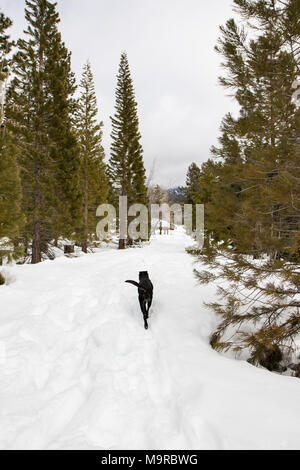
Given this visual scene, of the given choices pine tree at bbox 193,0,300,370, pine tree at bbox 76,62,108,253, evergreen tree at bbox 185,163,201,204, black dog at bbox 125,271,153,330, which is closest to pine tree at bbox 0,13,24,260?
black dog at bbox 125,271,153,330

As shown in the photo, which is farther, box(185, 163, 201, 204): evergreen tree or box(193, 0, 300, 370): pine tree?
box(185, 163, 201, 204): evergreen tree

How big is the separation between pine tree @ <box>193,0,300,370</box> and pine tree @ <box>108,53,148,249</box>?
61.1 feet

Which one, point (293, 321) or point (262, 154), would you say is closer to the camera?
point (293, 321)

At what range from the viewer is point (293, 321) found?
3.54 meters

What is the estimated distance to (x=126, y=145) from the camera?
75.0ft

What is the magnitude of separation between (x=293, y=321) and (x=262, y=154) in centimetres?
290

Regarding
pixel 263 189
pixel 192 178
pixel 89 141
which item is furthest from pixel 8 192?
pixel 192 178

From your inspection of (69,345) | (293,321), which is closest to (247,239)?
(293,321)

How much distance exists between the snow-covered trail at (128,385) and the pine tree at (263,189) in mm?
749

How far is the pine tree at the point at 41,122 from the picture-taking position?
1219 cm

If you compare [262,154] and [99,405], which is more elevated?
[262,154]

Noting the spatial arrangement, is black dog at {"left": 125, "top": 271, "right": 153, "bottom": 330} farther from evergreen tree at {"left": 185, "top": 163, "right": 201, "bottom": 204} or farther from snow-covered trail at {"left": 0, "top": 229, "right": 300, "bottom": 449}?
evergreen tree at {"left": 185, "top": 163, "right": 201, "bottom": 204}

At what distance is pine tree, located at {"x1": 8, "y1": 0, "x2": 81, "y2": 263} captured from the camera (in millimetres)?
12188
